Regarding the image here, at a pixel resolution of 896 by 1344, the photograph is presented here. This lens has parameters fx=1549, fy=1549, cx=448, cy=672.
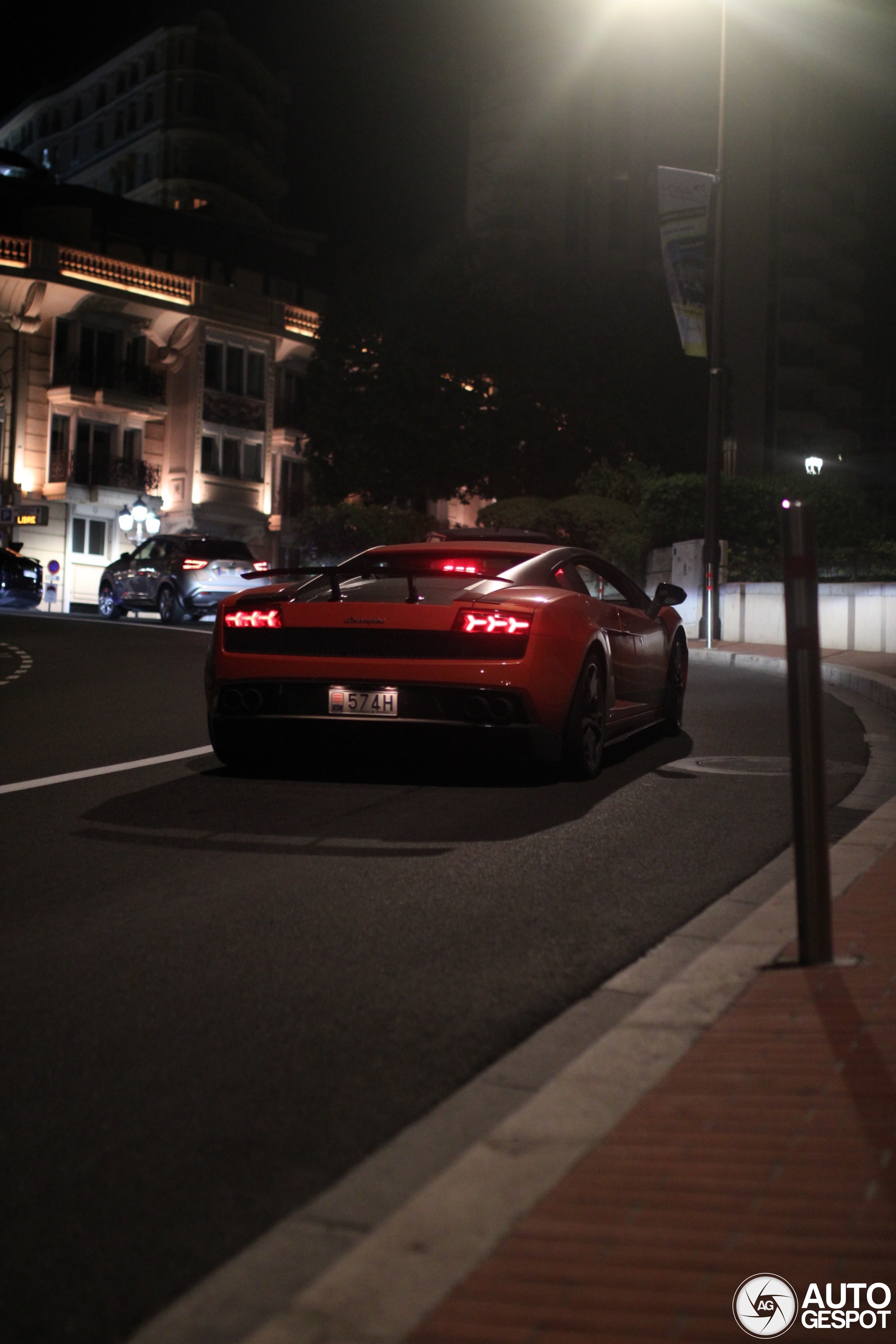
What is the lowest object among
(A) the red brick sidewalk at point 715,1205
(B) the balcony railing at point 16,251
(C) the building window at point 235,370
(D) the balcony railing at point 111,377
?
(A) the red brick sidewalk at point 715,1205

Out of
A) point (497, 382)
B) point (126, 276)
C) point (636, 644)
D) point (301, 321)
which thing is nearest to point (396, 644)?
point (636, 644)

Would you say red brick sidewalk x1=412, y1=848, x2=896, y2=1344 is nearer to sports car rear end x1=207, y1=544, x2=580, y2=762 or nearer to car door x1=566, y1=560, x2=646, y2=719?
sports car rear end x1=207, y1=544, x2=580, y2=762

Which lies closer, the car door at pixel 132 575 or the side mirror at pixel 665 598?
the side mirror at pixel 665 598

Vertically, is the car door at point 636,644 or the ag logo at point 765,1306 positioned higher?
the car door at point 636,644

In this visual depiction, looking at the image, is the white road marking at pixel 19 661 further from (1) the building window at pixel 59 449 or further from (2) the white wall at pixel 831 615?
(1) the building window at pixel 59 449

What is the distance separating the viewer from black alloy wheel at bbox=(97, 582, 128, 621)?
102ft

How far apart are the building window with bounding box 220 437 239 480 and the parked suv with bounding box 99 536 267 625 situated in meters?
26.2

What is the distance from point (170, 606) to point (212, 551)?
4.29 ft

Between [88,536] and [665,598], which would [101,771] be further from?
[88,536]

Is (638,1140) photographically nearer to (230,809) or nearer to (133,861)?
(133,861)

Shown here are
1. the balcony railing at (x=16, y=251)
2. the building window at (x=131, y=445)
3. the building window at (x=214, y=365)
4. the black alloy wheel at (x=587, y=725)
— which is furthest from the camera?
the building window at (x=214, y=365)

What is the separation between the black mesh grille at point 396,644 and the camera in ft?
26.5

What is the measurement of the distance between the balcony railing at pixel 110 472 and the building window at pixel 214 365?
3.61 metres

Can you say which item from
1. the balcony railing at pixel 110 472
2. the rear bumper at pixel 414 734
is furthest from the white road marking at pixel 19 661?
the balcony railing at pixel 110 472
